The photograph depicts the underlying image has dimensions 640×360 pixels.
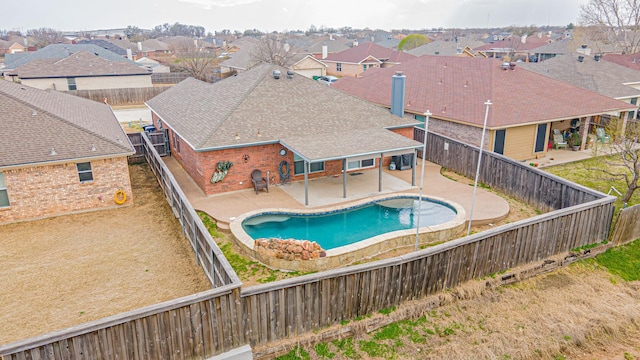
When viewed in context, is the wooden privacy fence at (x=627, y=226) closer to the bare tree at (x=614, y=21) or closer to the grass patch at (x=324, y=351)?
the grass patch at (x=324, y=351)

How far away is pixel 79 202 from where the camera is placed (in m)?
16.0

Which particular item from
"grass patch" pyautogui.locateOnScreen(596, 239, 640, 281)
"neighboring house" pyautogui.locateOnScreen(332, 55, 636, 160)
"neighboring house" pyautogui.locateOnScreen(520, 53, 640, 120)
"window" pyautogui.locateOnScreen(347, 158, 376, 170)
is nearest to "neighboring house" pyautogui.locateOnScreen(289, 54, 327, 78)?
"neighboring house" pyautogui.locateOnScreen(520, 53, 640, 120)

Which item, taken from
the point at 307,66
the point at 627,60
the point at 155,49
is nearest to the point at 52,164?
the point at 307,66

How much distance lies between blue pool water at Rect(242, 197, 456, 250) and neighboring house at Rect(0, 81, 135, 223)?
585cm

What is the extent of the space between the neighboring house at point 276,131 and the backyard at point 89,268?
3.08 m

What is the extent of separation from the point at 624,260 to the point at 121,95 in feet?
135

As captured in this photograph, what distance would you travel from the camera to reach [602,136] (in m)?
23.8

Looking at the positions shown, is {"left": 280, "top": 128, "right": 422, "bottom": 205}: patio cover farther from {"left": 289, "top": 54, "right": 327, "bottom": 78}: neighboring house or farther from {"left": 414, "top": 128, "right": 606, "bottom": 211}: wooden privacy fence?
{"left": 289, "top": 54, "right": 327, "bottom": 78}: neighboring house

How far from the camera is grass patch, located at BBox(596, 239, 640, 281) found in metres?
12.2

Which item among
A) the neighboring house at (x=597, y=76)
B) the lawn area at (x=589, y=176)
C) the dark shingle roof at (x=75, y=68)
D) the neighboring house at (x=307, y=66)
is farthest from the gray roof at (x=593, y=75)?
the dark shingle roof at (x=75, y=68)

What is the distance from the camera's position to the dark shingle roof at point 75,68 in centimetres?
3990

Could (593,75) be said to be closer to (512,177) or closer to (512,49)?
(512,177)

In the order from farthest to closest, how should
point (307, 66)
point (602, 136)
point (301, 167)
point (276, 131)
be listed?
point (307, 66) → point (602, 136) → point (301, 167) → point (276, 131)

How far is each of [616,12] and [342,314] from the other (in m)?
59.0
